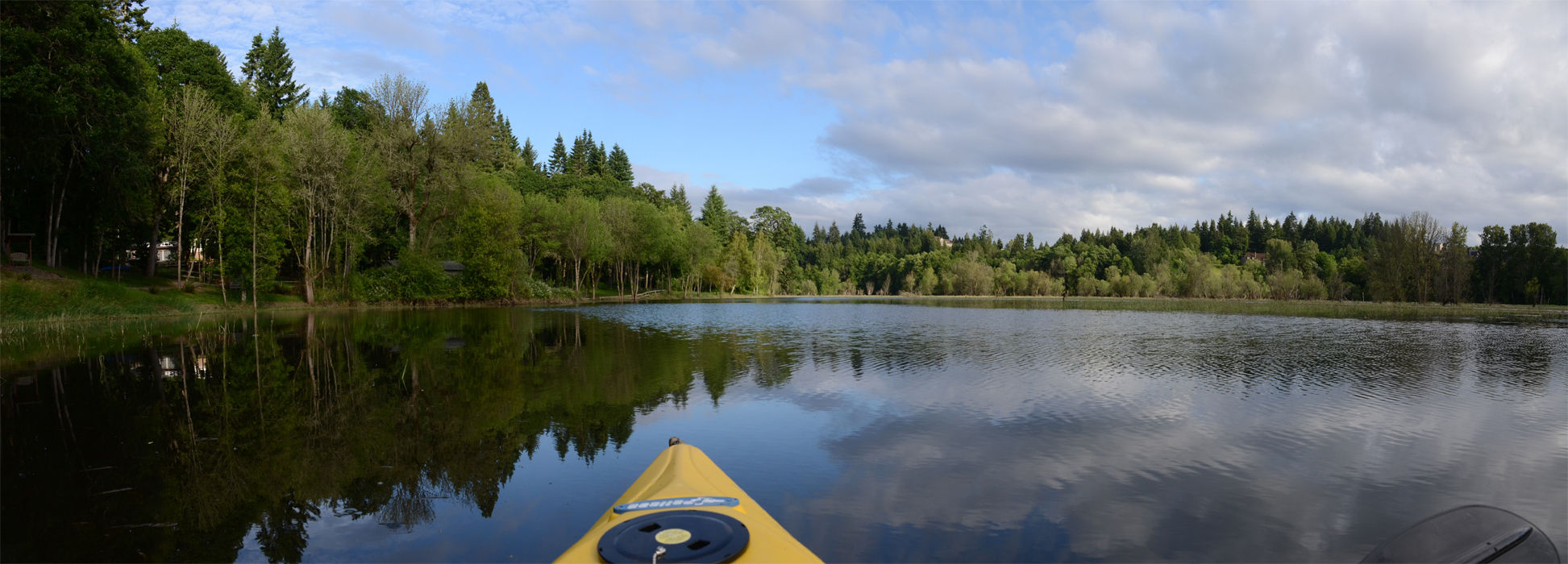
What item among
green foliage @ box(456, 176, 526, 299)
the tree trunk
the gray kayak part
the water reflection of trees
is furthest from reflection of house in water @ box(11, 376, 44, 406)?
green foliage @ box(456, 176, 526, 299)

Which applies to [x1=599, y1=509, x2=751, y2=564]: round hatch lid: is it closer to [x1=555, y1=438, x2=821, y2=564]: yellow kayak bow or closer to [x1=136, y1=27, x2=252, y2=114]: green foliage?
[x1=555, y1=438, x2=821, y2=564]: yellow kayak bow

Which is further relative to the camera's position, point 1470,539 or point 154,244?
point 154,244

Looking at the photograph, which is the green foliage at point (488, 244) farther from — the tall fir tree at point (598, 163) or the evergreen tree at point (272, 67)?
the tall fir tree at point (598, 163)

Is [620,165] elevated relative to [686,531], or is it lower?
elevated

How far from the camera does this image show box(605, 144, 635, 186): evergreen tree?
10129 centimetres

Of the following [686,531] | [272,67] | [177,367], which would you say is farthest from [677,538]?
[272,67]

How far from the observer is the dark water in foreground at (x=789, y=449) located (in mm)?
5160

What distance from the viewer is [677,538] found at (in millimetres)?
3543

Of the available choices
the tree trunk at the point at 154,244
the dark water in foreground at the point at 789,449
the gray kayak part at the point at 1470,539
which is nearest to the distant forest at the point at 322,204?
the tree trunk at the point at 154,244

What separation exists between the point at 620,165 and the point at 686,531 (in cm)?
10283

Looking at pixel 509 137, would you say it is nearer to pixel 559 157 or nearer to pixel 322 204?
pixel 559 157

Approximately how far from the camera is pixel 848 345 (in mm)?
20469

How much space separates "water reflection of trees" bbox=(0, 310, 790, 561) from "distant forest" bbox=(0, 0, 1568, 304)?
1357cm

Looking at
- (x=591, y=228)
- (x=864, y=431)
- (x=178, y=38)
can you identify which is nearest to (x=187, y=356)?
(x=864, y=431)
